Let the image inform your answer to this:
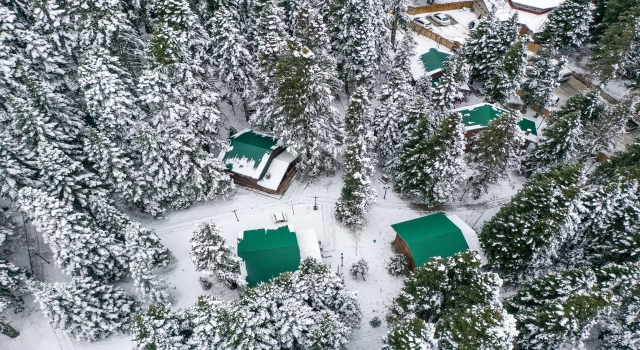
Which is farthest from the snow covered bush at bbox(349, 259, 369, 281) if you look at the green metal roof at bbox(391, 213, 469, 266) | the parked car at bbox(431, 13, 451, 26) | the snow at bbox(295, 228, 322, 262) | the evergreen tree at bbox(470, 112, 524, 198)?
the parked car at bbox(431, 13, 451, 26)

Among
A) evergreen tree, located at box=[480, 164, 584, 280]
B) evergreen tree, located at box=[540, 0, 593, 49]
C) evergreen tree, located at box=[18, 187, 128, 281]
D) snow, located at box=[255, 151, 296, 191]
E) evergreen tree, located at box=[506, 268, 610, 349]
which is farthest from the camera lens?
evergreen tree, located at box=[540, 0, 593, 49]

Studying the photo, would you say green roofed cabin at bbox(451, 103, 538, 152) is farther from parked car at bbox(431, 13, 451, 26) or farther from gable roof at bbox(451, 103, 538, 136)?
parked car at bbox(431, 13, 451, 26)

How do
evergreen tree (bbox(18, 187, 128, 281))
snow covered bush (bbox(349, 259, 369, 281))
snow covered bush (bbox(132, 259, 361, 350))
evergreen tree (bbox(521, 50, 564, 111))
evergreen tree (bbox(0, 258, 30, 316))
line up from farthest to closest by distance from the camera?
evergreen tree (bbox(521, 50, 564, 111)) < snow covered bush (bbox(349, 259, 369, 281)) < evergreen tree (bbox(0, 258, 30, 316)) < evergreen tree (bbox(18, 187, 128, 281)) < snow covered bush (bbox(132, 259, 361, 350))

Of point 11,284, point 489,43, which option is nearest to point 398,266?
point 11,284

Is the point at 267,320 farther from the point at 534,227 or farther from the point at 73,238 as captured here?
the point at 534,227

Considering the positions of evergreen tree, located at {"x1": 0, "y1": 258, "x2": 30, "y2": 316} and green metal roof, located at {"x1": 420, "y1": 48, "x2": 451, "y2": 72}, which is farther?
green metal roof, located at {"x1": 420, "y1": 48, "x2": 451, "y2": 72}

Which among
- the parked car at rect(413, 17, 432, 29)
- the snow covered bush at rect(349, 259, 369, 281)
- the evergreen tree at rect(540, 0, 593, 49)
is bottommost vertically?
the snow covered bush at rect(349, 259, 369, 281)

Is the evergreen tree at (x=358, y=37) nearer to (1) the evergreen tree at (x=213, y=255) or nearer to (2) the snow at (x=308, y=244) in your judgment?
(2) the snow at (x=308, y=244)
